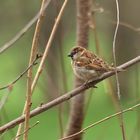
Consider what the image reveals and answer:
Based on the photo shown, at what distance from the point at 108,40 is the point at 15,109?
4.59 meters

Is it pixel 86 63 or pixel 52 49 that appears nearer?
pixel 86 63

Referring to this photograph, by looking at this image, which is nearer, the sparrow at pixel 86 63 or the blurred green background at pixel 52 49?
the sparrow at pixel 86 63

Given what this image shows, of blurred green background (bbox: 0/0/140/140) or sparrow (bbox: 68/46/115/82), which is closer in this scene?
sparrow (bbox: 68/46/115/82)

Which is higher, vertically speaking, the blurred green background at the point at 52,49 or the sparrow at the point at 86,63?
the blurred green background at the point at 52,49

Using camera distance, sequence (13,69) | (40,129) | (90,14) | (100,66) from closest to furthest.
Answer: (90,14) → (100,66) → (40,129) → (13,69)

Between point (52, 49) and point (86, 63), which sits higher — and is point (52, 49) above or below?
above

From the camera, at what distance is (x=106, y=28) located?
830 inches

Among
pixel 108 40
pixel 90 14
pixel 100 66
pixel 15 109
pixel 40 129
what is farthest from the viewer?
pixel 108 40

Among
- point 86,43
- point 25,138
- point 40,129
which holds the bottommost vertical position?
point 25,138

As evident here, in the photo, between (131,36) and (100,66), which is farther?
(131,36)

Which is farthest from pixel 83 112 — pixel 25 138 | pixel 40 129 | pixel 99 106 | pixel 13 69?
pixel 13 69

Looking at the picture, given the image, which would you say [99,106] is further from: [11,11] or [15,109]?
[11,11]

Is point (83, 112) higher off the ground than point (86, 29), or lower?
lower

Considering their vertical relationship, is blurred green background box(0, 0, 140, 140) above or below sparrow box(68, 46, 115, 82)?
above
